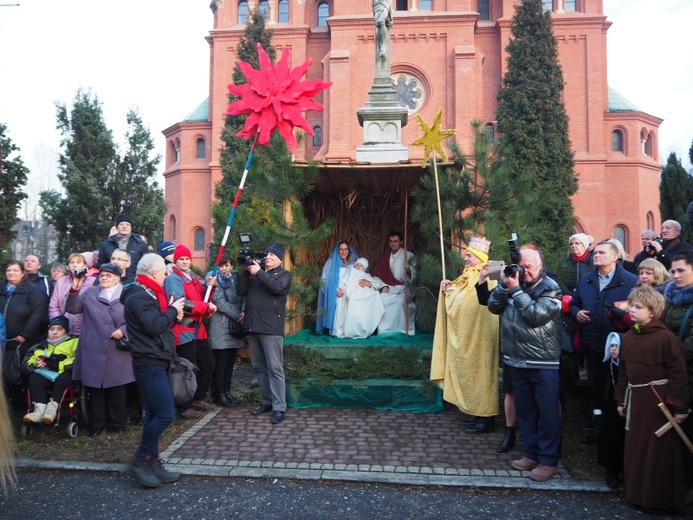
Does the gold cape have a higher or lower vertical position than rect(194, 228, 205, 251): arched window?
lower

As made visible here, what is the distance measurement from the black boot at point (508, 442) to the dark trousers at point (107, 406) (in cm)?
397

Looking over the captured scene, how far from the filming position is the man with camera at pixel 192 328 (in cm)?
575

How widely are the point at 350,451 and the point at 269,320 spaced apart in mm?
1786

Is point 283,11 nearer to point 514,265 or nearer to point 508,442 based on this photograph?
point 514,265

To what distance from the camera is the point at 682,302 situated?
4.00 m

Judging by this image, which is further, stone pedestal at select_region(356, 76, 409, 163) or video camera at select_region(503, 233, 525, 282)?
stone pedestal at select_region(356, 76, 409, 163)

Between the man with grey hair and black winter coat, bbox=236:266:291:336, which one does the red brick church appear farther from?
black winter coat, bbox=236:266:291:336

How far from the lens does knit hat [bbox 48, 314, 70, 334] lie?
19.0 feet

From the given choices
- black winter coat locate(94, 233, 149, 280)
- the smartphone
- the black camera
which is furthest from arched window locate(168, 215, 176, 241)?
the smartphone

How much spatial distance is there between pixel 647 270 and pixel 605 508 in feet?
6.60

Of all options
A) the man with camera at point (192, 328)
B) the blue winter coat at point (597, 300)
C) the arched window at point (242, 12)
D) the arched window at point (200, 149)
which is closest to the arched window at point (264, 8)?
the arched window at point (242, 12)

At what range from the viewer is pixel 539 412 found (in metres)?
4.50

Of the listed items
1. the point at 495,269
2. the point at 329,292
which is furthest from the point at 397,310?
the point at 495,269

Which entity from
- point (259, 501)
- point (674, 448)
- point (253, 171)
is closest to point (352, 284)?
point (253, 171)
